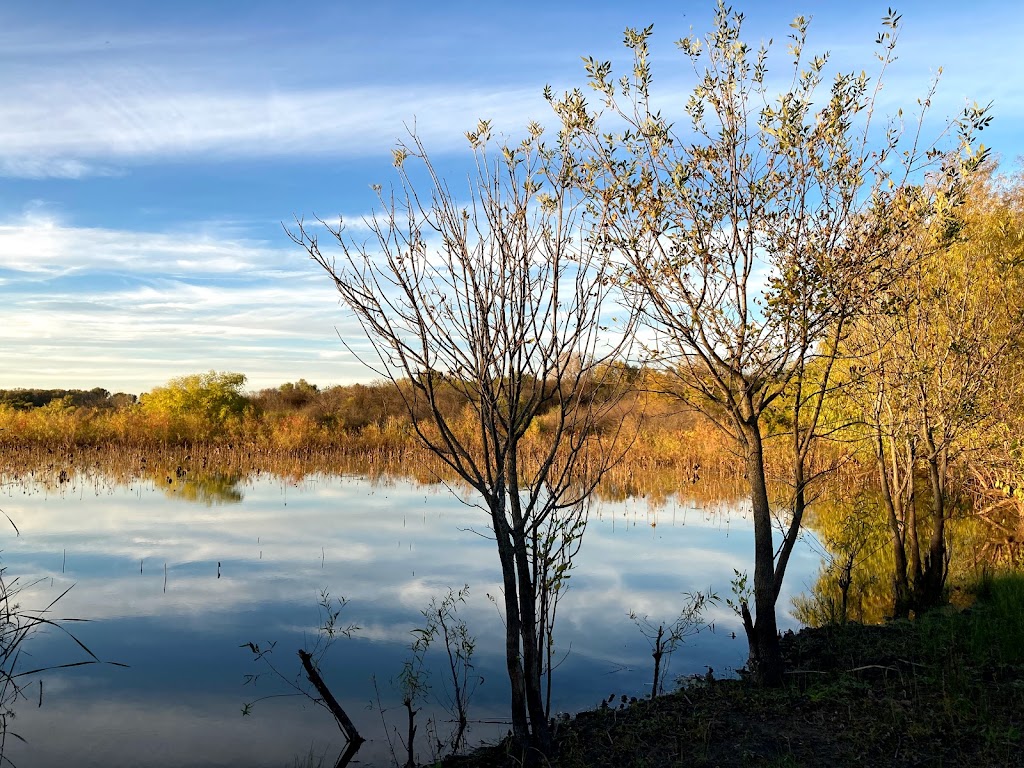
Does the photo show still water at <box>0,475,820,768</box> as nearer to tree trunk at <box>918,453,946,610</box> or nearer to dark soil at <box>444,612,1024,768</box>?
dark soil at <box>444,612,1024,768</box>

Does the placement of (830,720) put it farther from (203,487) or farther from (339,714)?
(203,487)

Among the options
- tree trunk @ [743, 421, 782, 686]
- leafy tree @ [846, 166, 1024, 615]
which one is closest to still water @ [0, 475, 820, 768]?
tree trunk @ [743, 421, 782, 686]

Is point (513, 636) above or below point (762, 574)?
below

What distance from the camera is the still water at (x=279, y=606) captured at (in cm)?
671

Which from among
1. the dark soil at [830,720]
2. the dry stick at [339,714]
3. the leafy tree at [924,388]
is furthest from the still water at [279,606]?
the leafy tree at [924,388]

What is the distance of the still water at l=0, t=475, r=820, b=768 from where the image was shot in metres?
6.71

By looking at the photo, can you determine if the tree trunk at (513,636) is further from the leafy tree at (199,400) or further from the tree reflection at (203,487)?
the leafy tree at (199,400)

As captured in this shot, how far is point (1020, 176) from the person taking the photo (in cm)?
2716

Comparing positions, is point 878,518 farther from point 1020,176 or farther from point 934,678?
point 1020,176

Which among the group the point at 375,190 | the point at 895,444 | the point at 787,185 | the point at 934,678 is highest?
the point at 787,185

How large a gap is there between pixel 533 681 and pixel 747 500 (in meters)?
16.2

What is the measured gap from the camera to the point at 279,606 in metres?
10.2

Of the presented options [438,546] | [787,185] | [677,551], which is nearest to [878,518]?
[677,551]

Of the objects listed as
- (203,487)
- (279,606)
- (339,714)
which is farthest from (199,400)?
(339,714)
